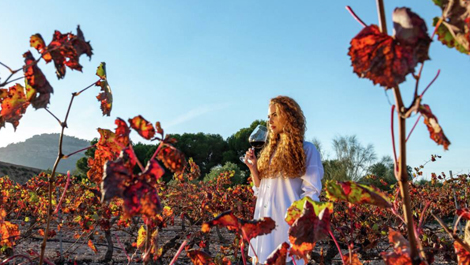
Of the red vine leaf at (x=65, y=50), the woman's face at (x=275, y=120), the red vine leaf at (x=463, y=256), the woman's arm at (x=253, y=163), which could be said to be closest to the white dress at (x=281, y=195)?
the woman's arm at (x=253, y=163)

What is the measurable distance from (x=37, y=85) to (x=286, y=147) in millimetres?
2251

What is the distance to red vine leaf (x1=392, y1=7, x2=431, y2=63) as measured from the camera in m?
0.51

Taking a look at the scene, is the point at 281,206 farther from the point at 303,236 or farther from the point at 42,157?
the point at 42,157

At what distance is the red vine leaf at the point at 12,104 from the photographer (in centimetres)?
103

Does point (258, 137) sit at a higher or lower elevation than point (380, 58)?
higher

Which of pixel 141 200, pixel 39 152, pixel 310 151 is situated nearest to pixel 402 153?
pixel 141 200

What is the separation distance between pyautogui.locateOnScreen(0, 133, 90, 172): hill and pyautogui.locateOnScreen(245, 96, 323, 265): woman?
104 m

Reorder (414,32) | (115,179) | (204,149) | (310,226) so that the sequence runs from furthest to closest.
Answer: (204,149) → (310,226) → (115,179) → (414,32)

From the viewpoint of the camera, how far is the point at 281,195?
9.39 ft

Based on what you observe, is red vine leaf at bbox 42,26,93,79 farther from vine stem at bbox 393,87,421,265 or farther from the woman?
the woman

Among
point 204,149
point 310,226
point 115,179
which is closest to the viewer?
point 115,179

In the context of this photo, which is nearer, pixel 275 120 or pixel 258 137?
pixel 275 120

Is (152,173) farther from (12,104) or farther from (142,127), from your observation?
(12,104)

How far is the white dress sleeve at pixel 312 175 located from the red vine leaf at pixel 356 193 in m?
1.95
